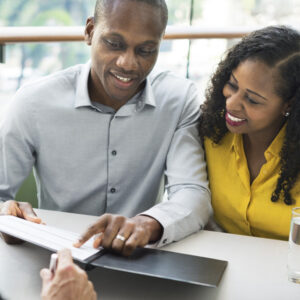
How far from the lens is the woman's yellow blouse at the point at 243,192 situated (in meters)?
1.47

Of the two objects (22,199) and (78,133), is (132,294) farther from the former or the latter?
(22,199)

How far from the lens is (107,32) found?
4.85ft

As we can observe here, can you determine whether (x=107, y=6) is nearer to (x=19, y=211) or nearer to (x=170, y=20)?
(x=170, y=20)

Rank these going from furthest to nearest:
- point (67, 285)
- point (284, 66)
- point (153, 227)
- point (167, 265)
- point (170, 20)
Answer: point (170, 20), point (284, 66), point (153, 227), point (167, 265), point (67, 285)

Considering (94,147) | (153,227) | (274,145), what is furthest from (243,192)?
(94,147)

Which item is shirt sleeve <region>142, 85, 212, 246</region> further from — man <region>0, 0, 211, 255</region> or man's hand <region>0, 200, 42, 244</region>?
man's hand <region>0, 200, 42, 244</region>

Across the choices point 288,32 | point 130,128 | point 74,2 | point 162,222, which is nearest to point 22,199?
point 130,128

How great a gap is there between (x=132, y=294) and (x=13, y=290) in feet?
0.81

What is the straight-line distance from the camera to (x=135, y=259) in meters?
1.06

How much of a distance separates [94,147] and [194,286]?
709mm

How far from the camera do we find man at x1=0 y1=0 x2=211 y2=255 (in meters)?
1.49

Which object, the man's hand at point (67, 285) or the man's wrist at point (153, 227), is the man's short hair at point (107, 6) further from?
the man's hand at point (67, 285)

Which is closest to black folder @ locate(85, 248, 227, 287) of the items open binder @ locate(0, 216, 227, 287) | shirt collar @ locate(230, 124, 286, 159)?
open binder @ locate(0, 216, 227, 287)

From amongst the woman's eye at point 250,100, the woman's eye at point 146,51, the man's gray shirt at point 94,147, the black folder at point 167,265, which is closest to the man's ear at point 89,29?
the man's gray shirt at point 94,147
